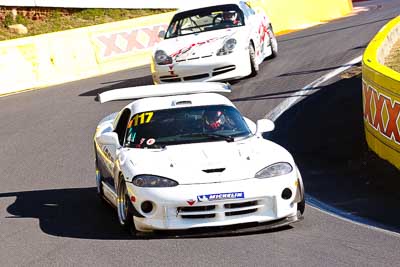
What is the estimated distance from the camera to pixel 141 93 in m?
10.4

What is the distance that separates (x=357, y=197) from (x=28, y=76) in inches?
518

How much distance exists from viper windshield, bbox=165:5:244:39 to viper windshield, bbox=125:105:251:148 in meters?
9.39

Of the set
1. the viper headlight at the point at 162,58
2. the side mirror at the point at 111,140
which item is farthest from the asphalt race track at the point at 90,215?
the viper headlight at the point at 162,58

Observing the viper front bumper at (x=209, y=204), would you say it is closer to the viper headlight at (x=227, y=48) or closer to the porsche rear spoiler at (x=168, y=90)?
the porsche rear spoiler at (x=168, y=90)

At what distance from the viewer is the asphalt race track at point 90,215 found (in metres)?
7.43

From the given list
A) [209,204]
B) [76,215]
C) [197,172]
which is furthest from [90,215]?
[209,204]

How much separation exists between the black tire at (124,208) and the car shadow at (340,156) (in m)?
2.07

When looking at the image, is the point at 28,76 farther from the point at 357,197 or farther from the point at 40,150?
the point at 357,197

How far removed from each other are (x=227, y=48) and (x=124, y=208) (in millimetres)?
9550

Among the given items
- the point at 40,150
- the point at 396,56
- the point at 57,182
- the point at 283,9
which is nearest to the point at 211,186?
the point at 57,182

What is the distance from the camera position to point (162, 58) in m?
18.0

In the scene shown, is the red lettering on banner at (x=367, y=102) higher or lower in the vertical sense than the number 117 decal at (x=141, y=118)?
lower

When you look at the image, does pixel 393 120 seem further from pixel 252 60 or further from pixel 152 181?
pixel 252 60

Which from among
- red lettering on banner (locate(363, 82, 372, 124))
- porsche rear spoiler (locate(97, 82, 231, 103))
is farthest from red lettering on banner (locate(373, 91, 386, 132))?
porsche rear spoiler (locate(97, 82, 231, 103))
